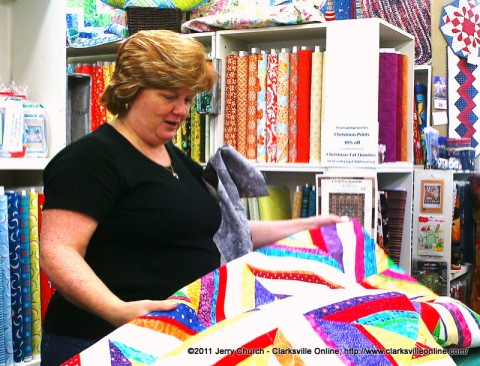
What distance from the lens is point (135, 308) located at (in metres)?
1.38

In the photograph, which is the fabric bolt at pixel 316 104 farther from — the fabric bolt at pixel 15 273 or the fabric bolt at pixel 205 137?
the fabric bolt at pixel 15 273

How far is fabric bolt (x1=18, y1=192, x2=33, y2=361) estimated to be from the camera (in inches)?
89.6

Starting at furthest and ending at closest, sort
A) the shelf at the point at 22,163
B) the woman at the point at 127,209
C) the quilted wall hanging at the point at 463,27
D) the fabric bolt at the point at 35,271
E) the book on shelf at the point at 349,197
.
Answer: the quilted wall hanging at the point at 463,27
the book on shelf at the point at 349,197
the fabric bolt at the point at 35,271
the shelf at the point at 22,163
the woman at the point at 127,209

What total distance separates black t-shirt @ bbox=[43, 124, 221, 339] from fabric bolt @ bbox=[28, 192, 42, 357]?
0.64 m

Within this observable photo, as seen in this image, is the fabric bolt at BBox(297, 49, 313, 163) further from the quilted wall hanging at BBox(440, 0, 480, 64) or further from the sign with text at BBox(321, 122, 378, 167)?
the quilted wall hanging at BBox(440, 0, 480, 64)

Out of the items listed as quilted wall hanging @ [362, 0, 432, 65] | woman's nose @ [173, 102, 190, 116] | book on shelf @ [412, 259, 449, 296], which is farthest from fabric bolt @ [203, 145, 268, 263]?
quilted wall hanging @ [362, 0, 432, 65]

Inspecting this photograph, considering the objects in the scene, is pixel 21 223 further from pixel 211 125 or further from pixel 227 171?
pixel 211 125

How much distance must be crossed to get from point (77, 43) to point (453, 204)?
2572 mm

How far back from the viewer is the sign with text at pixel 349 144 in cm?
309

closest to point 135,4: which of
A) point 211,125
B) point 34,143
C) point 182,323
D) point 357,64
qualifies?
point 211,125

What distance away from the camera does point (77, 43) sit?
3938mm

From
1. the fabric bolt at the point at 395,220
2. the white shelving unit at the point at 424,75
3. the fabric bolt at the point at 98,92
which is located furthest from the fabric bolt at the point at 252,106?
the white shelving unit at the point at 424,75

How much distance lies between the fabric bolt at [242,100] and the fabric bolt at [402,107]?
76 centimetres

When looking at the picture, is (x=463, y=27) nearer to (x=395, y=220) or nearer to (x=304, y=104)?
(x=395, y=220)
